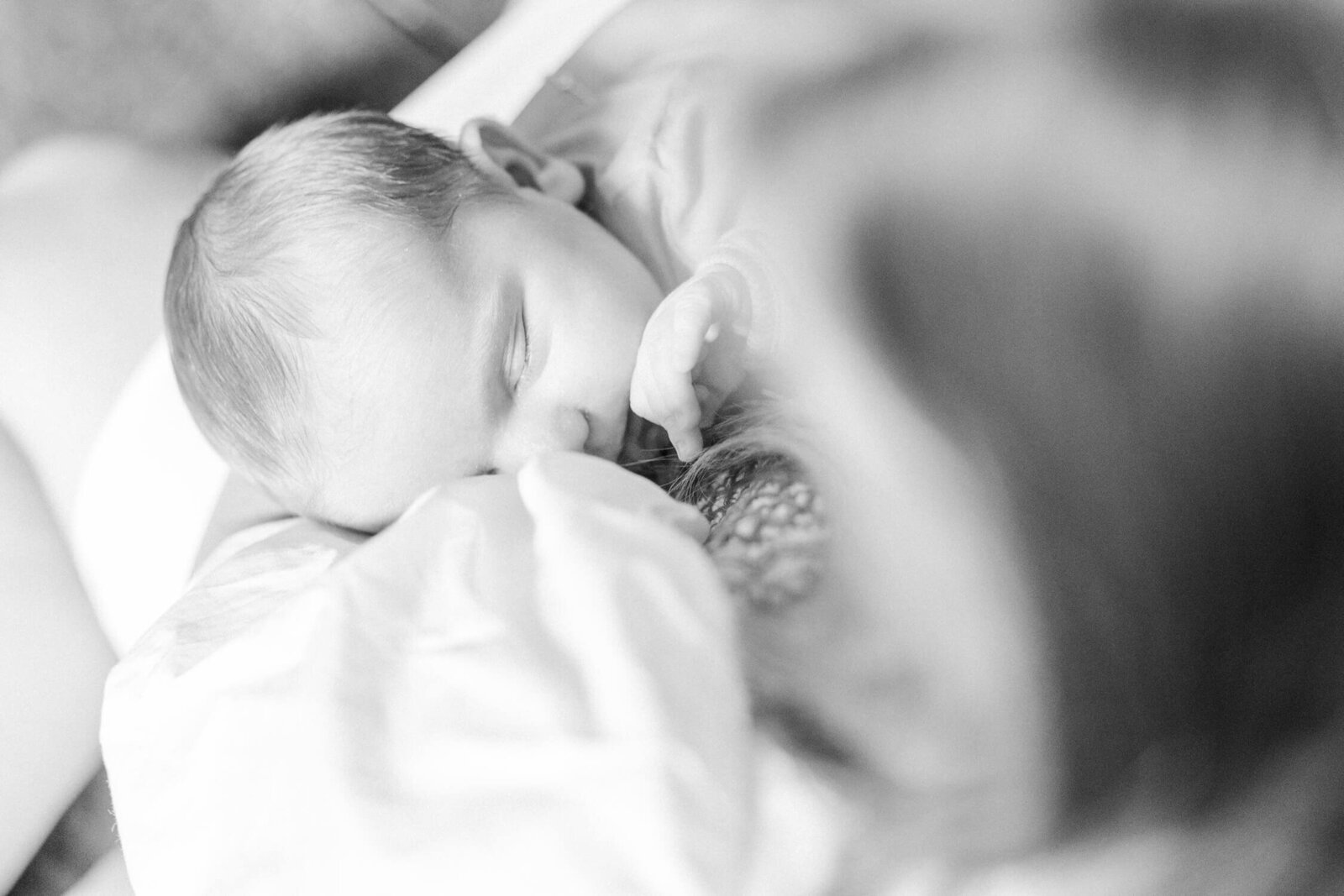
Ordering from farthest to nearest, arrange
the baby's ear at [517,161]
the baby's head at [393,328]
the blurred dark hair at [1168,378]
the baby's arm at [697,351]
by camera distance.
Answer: the baby's ear at [517,161] < the baby's head at [393,328] < the baby's arm at [697,351] < the blurred dark hair at [1168,378]

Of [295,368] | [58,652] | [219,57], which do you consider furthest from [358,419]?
[219,57]

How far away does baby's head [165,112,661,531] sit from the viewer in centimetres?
54

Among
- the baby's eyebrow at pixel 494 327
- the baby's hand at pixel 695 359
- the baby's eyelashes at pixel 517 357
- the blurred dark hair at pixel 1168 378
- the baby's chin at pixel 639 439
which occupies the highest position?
the blurred dark hair at pixel 1168 378

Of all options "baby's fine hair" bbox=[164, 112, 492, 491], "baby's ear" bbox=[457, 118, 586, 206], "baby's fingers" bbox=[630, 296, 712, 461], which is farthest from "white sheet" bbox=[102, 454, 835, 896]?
"baby's ear" bbox=[457, 118, 586, 206]

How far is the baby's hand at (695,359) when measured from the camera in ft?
1.49

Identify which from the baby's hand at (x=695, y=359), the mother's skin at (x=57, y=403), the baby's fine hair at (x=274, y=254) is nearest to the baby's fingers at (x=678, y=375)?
the baby's hand at (x=695, y=359)

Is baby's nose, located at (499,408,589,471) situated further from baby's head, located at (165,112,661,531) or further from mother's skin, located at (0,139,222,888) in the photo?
mother's skin, located at (0,139,222,888)

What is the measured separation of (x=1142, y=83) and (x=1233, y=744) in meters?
0.17

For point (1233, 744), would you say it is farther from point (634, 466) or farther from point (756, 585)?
point (634, 466)

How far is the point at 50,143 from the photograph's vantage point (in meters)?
0.92

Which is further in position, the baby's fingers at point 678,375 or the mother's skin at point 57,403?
the mother's skin at point 57,403

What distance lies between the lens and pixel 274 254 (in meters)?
0.56

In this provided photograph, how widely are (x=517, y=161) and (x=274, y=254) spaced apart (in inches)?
6.7

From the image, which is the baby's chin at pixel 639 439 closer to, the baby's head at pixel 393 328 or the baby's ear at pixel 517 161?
the baby's head at pixel 393 328
